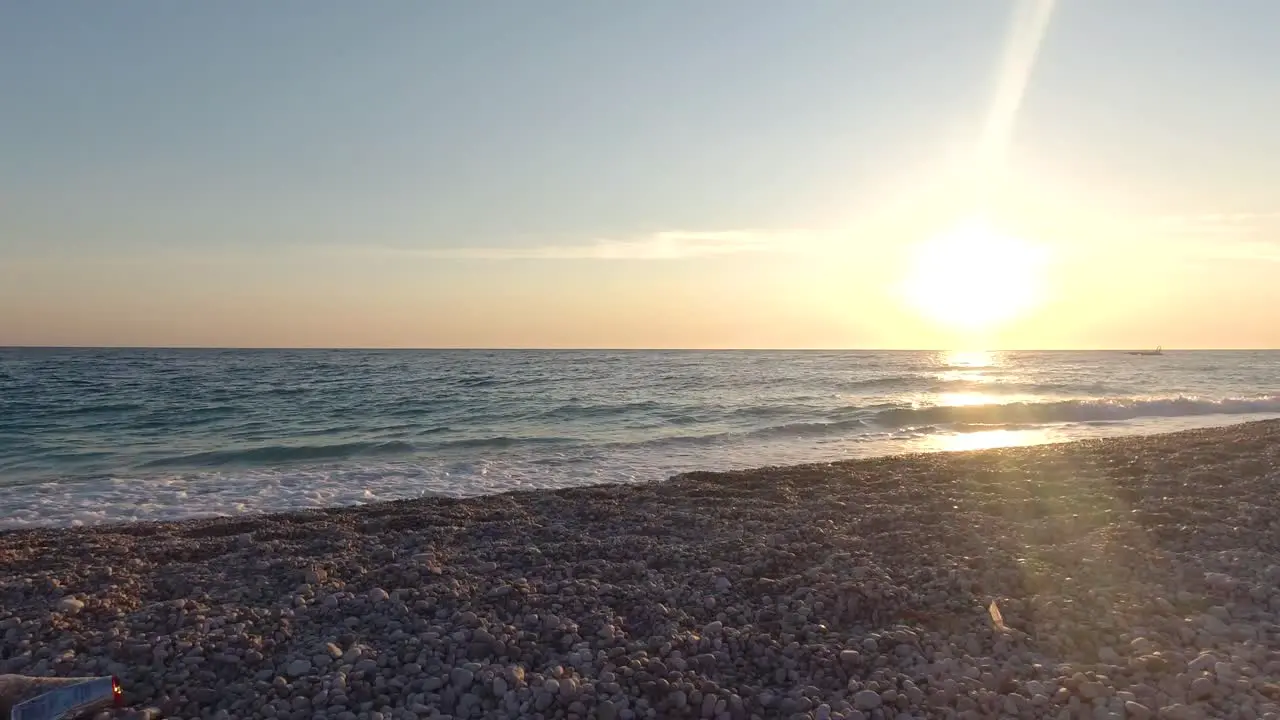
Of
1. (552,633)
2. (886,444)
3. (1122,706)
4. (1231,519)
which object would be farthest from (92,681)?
(886,444)

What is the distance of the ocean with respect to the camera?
13664 mm

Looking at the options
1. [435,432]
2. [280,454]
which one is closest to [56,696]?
[280,454]

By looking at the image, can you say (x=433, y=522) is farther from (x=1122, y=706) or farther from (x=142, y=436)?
(x=142, y=436)

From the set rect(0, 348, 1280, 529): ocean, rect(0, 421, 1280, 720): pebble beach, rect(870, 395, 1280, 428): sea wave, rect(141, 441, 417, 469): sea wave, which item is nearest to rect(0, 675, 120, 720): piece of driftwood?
rect(0, 421, 1280, 720): pebble beach

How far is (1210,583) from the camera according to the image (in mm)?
5840

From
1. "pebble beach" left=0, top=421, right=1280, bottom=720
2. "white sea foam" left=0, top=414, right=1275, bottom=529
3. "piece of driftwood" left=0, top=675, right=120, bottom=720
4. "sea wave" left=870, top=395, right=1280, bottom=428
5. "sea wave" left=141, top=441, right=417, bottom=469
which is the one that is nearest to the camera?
"piece of driftwood" left=0, top=675, right=120, bottom=720

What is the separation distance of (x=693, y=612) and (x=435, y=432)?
16.8 metres

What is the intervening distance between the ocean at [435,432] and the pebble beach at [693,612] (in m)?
4.44

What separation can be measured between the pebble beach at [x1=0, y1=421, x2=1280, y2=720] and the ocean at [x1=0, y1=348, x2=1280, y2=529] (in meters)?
4.44

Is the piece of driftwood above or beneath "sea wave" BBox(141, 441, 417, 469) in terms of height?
above

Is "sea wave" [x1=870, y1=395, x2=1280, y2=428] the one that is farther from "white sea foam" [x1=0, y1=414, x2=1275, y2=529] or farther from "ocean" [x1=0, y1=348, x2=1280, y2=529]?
"white sea foam" [x1=0, y1=414, x2=1275, y2=529]

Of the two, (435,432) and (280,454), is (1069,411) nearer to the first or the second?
(435,432)

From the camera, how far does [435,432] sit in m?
21.3

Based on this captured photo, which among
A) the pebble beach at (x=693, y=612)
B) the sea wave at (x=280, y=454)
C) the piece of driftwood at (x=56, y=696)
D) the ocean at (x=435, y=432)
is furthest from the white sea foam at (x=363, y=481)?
the piece of driftwood at (x=56, y=696)
